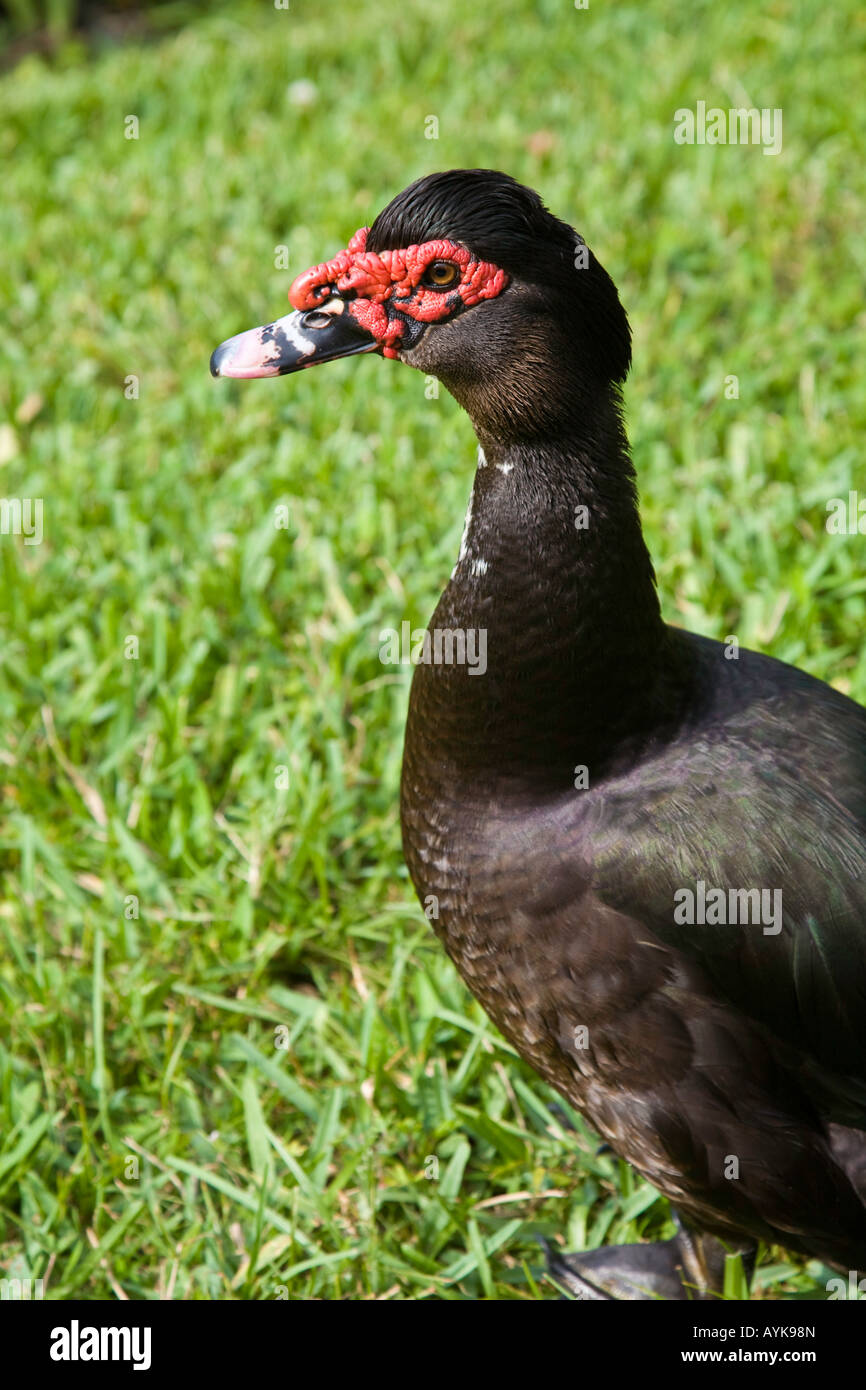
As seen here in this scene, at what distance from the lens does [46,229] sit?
16.8 feet

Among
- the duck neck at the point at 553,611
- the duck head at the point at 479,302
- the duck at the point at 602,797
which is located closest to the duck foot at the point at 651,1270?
the duck at the point at 602,797

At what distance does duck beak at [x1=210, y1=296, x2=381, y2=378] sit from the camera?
2092mm

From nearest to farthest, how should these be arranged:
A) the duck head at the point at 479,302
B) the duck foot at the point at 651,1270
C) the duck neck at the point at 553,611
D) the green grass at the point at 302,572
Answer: the duck head at the point at 479,302 → the duck neck at the point at 553,611 → the duck foot at the point at 651,1270 → the green grass at the point at 302,572

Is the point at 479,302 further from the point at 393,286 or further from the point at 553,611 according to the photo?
the point at 553,611

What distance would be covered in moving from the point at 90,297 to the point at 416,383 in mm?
1343

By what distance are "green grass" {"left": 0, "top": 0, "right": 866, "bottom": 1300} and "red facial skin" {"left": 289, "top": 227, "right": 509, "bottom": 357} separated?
1276 mm

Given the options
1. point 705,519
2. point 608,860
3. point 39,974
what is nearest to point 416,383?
point 705,519

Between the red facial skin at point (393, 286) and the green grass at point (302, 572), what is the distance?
4.19 feet

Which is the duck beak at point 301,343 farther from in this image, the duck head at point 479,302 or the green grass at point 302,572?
the green grass at point 302,572

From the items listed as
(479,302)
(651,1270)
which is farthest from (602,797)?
(651,1270)

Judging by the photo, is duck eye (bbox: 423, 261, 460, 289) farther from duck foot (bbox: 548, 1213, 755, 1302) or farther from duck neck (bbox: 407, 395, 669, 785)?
duck foot (bbox: 548, 1213, 755, 1302)

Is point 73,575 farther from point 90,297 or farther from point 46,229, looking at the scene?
point 46,229

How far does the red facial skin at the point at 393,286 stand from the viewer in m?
1.96

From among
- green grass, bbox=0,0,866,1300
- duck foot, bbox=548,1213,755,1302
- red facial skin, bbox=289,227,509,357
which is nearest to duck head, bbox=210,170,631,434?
red facial skin, bbox=289,227,509,357
